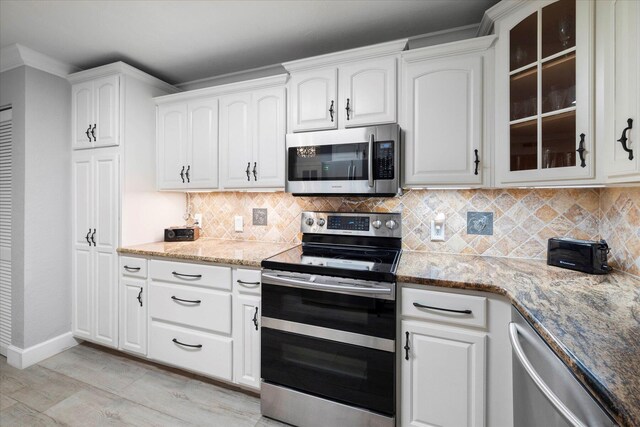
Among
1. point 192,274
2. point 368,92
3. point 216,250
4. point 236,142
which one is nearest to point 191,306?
point 192,274

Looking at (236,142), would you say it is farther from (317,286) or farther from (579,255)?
(579,255)

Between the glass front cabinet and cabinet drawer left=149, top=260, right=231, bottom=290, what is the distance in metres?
1.75

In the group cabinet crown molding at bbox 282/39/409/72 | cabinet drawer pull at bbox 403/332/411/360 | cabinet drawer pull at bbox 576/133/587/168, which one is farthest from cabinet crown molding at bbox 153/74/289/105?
cabinet drawer pull at bbox 403/332/411/360

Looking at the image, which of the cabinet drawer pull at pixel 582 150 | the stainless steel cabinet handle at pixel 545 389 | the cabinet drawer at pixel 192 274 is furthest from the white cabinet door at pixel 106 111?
the cabinet drawer pull at pixel 582 150

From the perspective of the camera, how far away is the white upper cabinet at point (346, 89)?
1811 millimetres

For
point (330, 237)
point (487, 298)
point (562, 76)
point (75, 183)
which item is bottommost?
point (487, 298)

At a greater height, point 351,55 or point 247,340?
point 351,55

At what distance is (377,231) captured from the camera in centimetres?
204

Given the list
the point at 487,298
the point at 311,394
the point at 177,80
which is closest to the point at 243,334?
the point at 311,394

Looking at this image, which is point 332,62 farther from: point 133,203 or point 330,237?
point 133,203

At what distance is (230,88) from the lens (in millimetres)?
2262

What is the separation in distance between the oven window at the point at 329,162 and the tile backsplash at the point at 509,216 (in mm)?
391

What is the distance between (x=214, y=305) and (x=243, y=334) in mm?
275

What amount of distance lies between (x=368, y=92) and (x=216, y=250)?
1.52m
